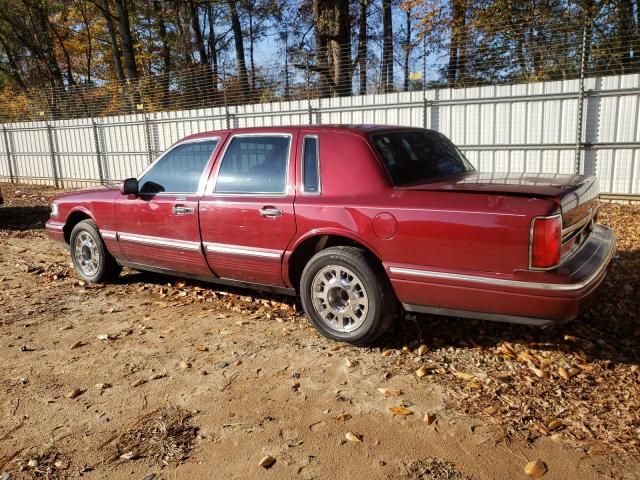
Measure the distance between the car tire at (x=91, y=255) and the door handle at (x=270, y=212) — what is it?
2.46 metres

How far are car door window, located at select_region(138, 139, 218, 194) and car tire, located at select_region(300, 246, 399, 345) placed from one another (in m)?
1.57

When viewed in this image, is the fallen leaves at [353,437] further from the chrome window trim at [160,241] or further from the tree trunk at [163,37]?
the tree trunk at [163,37]

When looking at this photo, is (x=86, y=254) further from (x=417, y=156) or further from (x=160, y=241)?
(x=417, y=156)

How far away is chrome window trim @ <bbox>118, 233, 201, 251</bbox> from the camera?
15.8ft

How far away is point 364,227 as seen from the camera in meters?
3.70

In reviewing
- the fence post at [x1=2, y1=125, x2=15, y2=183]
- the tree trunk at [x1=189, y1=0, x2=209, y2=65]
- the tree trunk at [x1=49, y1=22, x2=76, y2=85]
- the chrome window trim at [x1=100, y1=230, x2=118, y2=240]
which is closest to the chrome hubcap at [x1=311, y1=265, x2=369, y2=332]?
the chrome window trim at [x1=100, y1=230, x2=118, y2=240]

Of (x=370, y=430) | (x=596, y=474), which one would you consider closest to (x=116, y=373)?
(x=370, y=430)

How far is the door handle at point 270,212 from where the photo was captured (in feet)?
13.7

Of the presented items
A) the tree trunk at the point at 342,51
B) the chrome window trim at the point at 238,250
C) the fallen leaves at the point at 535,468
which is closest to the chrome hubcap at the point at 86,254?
the chrome window trim at the point at 238,250

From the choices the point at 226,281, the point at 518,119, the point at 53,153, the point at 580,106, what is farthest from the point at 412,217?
the point at 53,153

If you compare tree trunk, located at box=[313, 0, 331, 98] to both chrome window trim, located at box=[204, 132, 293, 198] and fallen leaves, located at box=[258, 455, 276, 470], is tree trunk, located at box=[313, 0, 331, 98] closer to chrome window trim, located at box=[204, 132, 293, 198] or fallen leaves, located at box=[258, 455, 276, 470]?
chrome window trim, located at box=[204, 132, 293, 198]

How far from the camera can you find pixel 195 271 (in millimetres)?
4945

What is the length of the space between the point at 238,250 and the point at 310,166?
0.96 m

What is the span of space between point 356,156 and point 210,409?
202 cm
